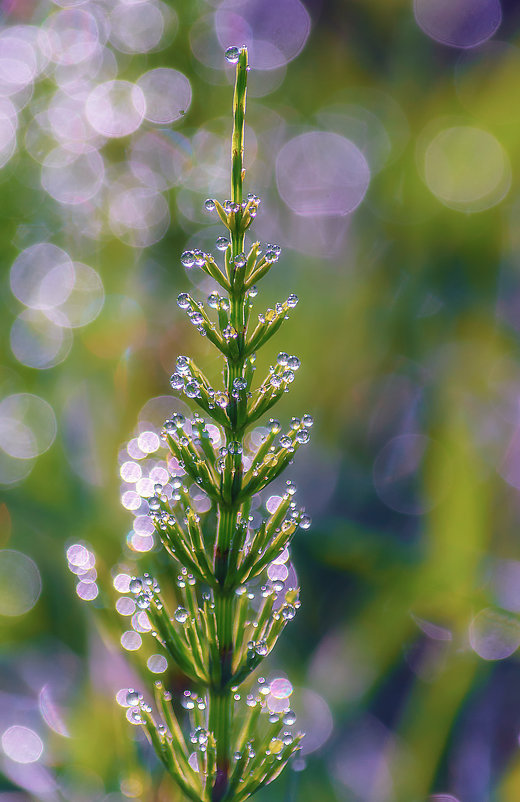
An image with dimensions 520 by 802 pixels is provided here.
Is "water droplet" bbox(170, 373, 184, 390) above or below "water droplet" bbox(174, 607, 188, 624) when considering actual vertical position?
above

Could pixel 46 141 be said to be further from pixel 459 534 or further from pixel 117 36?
pixel 459 534

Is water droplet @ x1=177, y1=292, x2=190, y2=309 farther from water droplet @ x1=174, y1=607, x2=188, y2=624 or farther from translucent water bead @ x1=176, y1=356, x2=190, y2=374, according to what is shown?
water droplet @ x1=174, y1=607, x2=188, y2=624

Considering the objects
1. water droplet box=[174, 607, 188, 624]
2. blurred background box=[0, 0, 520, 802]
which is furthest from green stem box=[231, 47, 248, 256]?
blurred background box=[0, 0, 520, 802]

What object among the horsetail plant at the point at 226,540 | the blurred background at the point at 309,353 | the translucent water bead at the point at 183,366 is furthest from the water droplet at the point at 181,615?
the blurred background at the point at 309,353

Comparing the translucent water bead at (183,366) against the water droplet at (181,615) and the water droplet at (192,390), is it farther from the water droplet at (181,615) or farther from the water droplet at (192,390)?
the water droplet at (181,615)

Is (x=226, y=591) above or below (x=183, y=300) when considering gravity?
below

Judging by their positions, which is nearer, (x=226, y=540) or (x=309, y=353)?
(x=226, y=540)

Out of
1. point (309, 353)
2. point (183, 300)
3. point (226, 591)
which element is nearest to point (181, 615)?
point (226, 591)

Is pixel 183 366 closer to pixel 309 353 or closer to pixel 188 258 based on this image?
pixel 188 258

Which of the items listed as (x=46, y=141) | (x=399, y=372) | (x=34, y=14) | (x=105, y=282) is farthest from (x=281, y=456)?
(x=34, y=14)

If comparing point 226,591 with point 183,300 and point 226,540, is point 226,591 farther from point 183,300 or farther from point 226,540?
point 183,300
